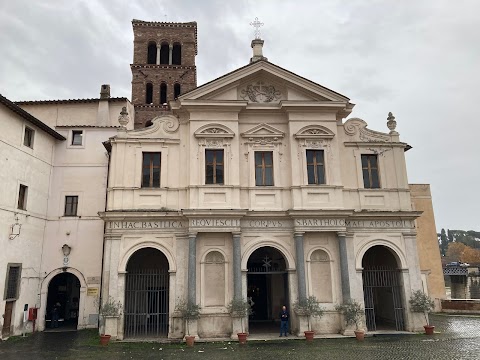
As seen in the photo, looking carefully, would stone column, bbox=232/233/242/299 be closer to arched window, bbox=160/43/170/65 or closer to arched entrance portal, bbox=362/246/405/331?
arched entrance portal, bbox=362/246/405/331

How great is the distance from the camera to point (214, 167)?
1850 centimetres

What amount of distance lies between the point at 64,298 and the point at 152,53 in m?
21.7

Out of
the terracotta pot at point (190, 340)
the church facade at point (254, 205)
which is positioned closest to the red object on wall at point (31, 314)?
the church facade at point (254, 205)

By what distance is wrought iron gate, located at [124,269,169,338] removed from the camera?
1784cm

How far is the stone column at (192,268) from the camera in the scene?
16884 mm

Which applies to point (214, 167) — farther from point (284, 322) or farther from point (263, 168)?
point (284, 322)

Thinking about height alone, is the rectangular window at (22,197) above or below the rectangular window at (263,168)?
below

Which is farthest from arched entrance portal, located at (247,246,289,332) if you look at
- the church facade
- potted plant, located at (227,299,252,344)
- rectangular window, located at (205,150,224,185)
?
rectangular window, located at (205,150,224,185)

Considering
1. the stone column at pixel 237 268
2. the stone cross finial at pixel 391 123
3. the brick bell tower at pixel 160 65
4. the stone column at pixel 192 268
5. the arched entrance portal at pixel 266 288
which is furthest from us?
the brick bell tower at pixel 160 65

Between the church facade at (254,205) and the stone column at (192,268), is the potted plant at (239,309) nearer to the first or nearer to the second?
the church facade at (254,205)

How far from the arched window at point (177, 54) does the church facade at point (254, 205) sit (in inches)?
687

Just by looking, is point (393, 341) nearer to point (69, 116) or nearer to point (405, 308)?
point (405, 308)

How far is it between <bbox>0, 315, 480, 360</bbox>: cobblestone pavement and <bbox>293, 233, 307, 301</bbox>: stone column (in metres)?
1.97

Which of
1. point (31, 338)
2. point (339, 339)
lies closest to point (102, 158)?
point (31, 338)
